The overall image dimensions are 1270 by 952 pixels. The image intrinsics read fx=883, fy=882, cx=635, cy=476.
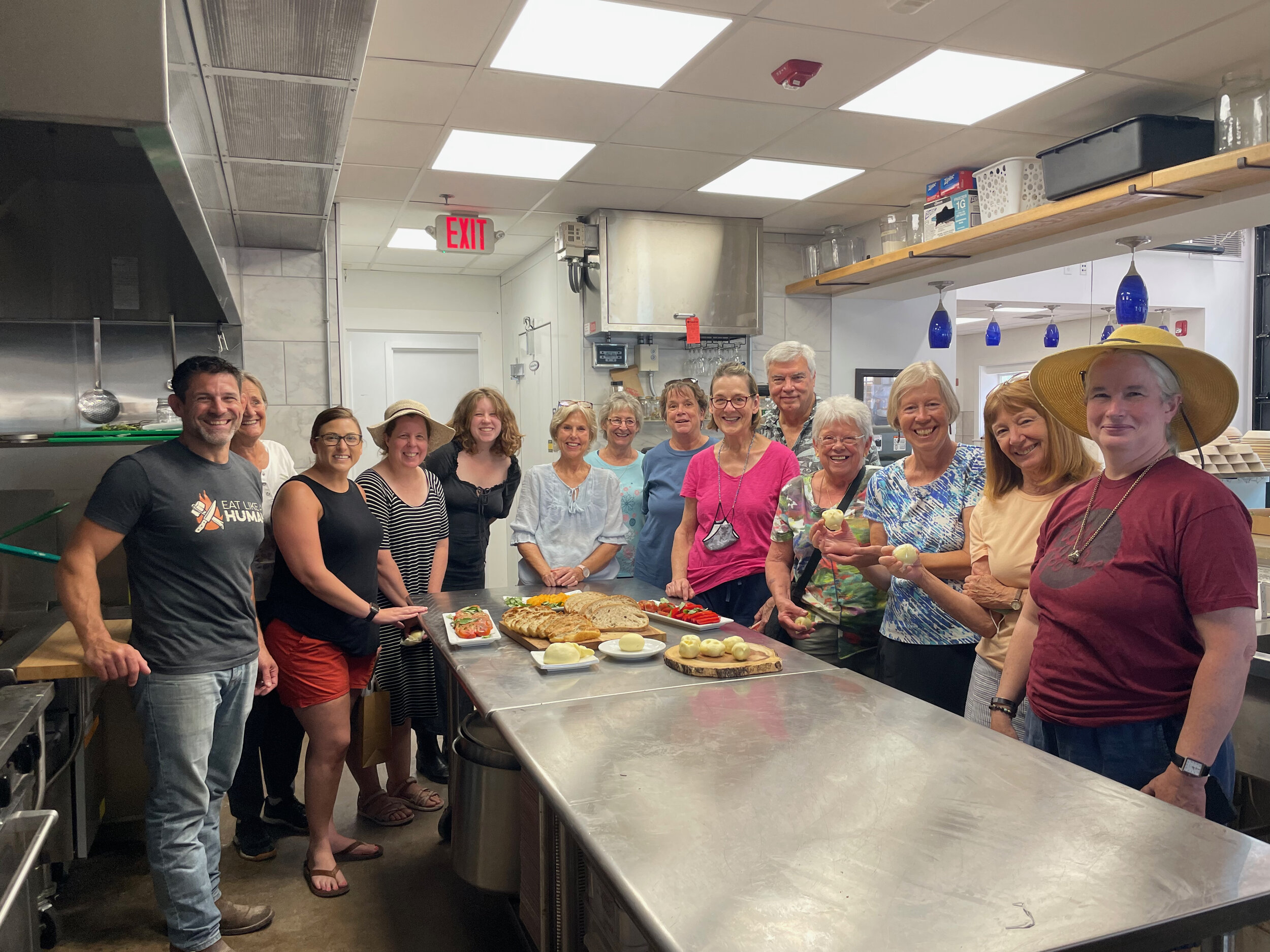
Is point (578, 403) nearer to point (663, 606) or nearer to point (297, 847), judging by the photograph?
point (663, 606)

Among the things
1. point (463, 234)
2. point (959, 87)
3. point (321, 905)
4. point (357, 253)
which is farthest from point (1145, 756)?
point (357, 253)

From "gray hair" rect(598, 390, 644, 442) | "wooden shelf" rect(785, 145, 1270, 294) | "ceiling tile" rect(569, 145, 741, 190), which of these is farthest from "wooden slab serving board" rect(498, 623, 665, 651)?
"wooden shelf" rect(785, 145, 1270, 294)

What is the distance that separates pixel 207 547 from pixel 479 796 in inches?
39.3

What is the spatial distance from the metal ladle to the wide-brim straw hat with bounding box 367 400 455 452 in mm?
1803

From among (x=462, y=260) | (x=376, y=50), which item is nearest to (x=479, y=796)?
(x=376, y=50)

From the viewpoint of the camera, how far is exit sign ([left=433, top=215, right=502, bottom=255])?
563 centimetres

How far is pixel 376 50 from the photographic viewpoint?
3.37m

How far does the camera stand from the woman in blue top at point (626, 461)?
379 cm

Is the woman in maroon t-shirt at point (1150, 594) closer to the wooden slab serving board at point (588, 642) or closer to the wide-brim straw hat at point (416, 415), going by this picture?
the wooden slab serving board at point (588, 642)

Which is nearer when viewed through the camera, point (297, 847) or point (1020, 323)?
point (297, 847)

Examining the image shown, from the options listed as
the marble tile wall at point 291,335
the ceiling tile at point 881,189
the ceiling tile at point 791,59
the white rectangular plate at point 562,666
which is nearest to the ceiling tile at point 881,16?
the ceiling tile at point 791,59

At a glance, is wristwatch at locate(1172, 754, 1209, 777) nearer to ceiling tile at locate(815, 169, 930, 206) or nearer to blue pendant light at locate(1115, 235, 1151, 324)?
blue pendant light at locate(1115, 235, 1151, 324)

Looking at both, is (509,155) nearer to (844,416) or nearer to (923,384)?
(844,416)

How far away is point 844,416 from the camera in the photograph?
2846 mm
